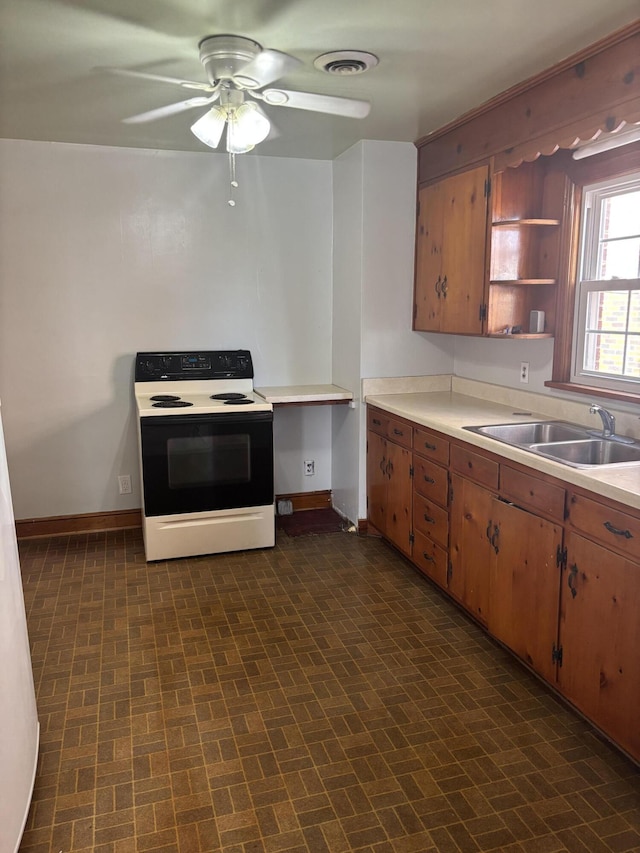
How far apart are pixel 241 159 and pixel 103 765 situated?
339 centimetres

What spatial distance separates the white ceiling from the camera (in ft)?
6.70

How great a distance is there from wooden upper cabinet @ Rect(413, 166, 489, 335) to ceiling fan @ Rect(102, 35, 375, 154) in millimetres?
961

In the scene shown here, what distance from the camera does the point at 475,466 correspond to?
2.80 metres

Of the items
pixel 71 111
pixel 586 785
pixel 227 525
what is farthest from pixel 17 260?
pixel 586 785

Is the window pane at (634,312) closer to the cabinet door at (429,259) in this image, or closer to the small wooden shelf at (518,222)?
the small wooden shelf at (518,222)

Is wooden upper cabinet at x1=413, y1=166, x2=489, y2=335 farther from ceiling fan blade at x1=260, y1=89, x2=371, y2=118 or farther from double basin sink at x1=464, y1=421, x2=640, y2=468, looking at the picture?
ceiling fan blade at x1=260, y1=89, x2=371, y2=118

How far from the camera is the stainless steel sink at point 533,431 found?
2.90 meters

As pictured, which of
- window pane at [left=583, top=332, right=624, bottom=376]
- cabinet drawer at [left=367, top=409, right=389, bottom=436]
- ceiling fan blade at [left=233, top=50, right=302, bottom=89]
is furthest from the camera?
cabinet drawer at [left=367, top=409, right=389, bottom=436]

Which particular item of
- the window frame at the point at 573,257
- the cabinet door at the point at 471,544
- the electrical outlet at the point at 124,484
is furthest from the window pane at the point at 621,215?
the electrical outlet at the point at 124,484

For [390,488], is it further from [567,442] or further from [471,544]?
[567,442]

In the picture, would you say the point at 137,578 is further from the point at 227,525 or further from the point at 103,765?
the point at 103,765

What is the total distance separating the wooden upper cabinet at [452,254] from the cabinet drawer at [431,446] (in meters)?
0.58

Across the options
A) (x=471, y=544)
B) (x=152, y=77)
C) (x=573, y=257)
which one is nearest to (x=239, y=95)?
(x=152, y=77)

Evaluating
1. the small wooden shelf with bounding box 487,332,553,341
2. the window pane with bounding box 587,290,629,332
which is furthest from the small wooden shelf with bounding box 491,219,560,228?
the small wooden shelf with bounding box 487,332,553,341
